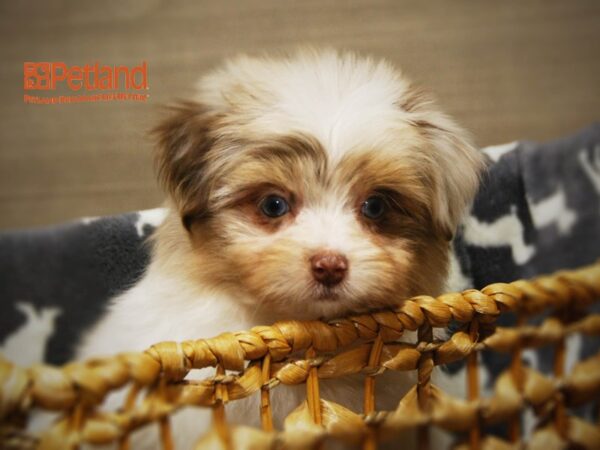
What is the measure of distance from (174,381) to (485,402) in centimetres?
58

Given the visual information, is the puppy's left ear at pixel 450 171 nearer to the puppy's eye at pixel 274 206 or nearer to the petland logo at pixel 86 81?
the puppy's eye at pixel 274 206

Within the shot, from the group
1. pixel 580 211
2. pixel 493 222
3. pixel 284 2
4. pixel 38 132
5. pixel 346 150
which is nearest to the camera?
pixel 346 150

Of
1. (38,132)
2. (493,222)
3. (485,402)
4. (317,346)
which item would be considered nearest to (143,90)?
(38,132)

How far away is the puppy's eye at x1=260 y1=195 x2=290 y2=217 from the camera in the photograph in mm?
1382

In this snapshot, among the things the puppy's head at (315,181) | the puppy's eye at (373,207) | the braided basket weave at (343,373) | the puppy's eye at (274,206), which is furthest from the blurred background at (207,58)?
Answer: the braided basket weave at (343,373)

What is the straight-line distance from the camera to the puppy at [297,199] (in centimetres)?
125

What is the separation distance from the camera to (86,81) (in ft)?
4.96

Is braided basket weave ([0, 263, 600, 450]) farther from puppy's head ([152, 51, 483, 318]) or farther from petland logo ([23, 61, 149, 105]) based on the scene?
petland logo ([23, 61, 149, 105])

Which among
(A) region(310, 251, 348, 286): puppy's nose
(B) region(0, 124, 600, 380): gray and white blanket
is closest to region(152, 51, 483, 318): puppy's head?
(A) region(310, 251, 348, 286): puppy's nose

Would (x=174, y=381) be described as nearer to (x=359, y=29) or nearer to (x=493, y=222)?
(x=359, y=29)

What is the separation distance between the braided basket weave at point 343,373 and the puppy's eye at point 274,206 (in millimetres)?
336

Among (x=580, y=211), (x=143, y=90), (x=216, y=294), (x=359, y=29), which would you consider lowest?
(x=216, y=294)

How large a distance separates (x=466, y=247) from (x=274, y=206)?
1.04 metres

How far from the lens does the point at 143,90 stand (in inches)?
62.6
